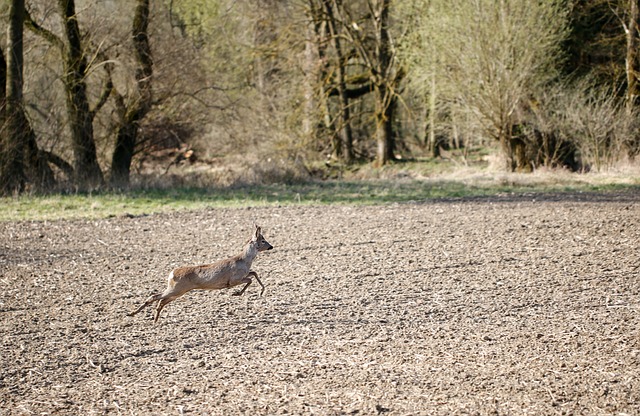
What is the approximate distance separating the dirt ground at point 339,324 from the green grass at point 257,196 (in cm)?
310

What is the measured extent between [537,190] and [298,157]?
9628 mm

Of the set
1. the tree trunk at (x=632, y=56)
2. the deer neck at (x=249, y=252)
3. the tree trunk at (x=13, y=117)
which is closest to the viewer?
the deer neck at (x=249, y=252)

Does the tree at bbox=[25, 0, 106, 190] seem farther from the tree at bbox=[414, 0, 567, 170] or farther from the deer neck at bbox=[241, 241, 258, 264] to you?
the deer neck at bbox=[241, 241, 258, 264]

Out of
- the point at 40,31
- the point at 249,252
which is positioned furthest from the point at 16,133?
the point at 249,252

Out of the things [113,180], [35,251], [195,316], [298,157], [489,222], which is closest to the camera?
[195,316]

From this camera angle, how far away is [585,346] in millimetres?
6363

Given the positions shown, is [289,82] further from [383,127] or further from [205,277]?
[205,277]

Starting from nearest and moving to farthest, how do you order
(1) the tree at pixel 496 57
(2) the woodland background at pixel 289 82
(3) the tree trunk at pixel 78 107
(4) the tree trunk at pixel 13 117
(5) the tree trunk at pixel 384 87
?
(4) the tree trunk at pixel 13 117 < (3) the tree trunk at pixel 78 107 < (2) the woodland background at pixel 289 82 < (1) the tree at pixel 496 57 < (5) the tree trunk at pixel 384 87

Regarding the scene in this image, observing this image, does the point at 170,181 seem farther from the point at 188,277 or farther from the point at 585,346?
the point at 585,346

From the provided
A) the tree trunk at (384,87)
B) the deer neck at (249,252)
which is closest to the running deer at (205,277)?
the deer neck at (249,252)

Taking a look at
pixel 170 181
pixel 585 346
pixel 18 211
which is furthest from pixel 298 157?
pixel 585 346

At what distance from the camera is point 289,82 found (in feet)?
92.3

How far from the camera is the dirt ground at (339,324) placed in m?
5.38

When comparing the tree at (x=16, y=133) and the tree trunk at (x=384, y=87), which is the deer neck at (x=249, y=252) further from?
the tree trunk at (x=384, y=87)
